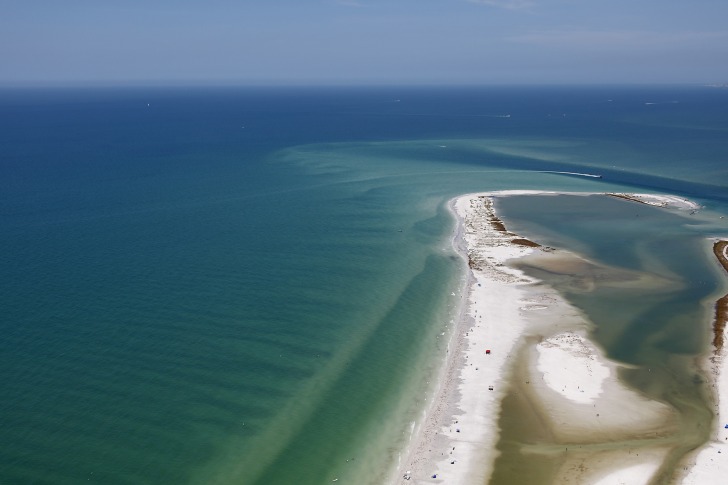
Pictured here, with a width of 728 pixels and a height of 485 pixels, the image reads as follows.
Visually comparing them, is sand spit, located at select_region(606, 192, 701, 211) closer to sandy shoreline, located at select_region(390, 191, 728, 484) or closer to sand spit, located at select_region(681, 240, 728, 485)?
sand spit, located at select_region(681, 240, 728, 485)

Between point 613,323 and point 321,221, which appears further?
point 321,221

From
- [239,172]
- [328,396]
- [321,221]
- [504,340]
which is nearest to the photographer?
[328,396]

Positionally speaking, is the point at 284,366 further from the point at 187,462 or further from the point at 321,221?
the point at 321,221

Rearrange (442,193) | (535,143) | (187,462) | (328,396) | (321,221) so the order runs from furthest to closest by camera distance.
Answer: (535,143) → (442,193) → (321,221) → (328,396) → (187,462)

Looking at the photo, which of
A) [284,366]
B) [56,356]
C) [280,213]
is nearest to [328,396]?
[284,366]

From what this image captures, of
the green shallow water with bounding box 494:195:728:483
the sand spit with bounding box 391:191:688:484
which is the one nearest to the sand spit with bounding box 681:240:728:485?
the green shallow water with bounding box 494:195:728:483

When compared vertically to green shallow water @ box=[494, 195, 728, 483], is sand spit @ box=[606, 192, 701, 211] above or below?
above

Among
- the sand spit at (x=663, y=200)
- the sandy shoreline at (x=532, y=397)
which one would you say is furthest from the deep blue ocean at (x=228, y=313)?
the sand spit at (x=663, y=200)

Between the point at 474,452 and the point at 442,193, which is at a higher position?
the point at 442,193
